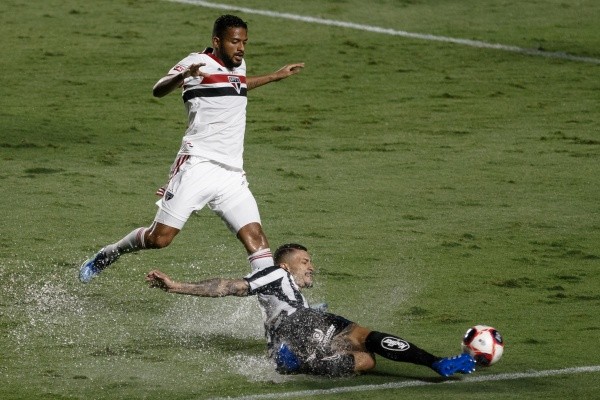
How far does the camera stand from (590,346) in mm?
9375

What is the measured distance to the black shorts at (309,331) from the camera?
28.3 ft

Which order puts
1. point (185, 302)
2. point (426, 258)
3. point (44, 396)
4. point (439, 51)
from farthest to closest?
point (439, 51) < point (426, 258) < point (185, 302) < point (44, 396)

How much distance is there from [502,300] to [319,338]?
2.40m

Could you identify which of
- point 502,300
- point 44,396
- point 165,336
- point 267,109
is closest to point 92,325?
point 165,336

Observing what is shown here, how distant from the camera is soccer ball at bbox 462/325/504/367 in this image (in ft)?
27.9

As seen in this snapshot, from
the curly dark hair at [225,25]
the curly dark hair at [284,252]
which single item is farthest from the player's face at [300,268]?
the curly dark hair at [225,25]

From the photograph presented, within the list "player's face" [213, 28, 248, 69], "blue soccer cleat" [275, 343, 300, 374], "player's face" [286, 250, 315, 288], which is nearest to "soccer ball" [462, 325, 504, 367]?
"blue soccer cleat" [275, 343, 300, 374]

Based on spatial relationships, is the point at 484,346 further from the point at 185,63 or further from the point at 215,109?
the point at 185,63

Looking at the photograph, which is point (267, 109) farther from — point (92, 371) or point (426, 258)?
point (92, 371)

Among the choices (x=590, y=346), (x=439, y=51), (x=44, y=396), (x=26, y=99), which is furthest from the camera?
(x=439, y=51)

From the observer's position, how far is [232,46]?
9.73 m

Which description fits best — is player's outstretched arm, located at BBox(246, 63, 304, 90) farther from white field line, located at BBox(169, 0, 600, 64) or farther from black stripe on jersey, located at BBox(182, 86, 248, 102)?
white field line, located at BBox(169, 0, 600, 64)

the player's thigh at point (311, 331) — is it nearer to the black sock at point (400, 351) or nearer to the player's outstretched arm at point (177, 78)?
the black sock at point (400, 351)

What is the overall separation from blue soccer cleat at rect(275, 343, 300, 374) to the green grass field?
0.08m
